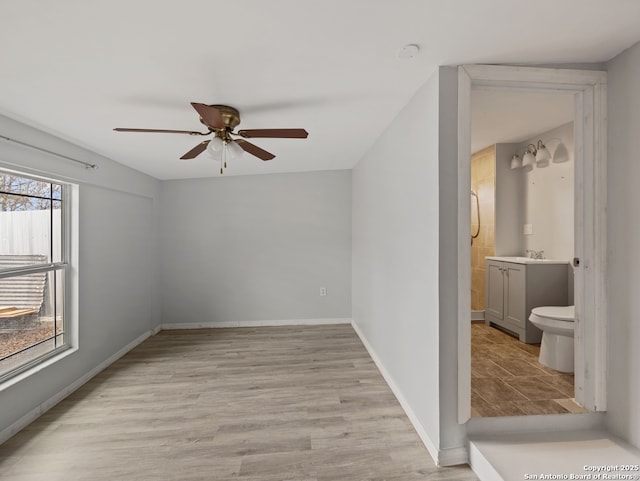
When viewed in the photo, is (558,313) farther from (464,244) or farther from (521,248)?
(464,244)

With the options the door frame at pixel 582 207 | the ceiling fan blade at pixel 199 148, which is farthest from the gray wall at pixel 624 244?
the ceiling fan blade at pixel 199 148

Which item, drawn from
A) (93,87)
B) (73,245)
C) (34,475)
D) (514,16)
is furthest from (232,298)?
(514,16)

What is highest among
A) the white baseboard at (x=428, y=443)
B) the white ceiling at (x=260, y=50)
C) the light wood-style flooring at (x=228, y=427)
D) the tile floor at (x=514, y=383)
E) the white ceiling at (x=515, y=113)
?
the white ceiling at (x=515, y=113)

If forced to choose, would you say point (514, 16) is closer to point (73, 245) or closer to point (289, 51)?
point (289, 51)

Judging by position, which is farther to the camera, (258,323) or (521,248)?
(258,323)

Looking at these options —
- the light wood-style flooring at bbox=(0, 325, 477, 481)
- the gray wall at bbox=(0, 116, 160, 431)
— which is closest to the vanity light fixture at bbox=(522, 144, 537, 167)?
the light wood-style flooring at bbox=(0, 325, 477, 481)

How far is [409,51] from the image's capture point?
5.48ft

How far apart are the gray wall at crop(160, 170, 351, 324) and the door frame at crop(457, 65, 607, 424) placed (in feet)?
9.94

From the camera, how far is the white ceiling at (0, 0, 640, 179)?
53.5 inches

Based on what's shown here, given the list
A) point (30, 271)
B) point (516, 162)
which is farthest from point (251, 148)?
point (516, 162)

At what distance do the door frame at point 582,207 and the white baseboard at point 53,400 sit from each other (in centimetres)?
298

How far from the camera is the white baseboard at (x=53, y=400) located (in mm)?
2250

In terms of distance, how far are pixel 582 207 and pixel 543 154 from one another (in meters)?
1.95

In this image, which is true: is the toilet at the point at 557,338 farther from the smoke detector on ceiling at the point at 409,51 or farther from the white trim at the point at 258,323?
the white trim at the point at 258,323
